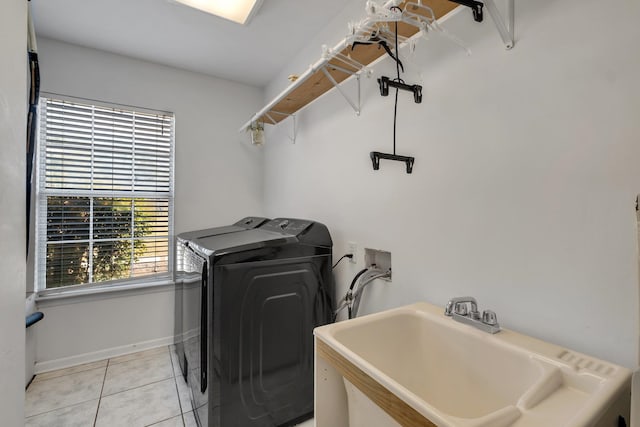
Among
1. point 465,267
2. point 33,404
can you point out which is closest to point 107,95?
point 33,404

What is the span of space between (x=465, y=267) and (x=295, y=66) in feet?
7.48

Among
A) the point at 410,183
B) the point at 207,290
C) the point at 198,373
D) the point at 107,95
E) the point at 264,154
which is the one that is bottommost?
the point at 198,373

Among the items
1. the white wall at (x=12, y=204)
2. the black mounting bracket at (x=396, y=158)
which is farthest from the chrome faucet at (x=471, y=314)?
the white wall at (x=12, y=204)

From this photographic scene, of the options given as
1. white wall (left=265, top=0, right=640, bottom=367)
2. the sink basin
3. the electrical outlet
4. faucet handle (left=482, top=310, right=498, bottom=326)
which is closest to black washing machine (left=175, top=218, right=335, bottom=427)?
the electrical outlet

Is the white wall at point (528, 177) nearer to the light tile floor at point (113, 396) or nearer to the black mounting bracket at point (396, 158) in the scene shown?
→ the black mounting bracket at point (396, 158)

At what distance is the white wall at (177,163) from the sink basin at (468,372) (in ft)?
7.80

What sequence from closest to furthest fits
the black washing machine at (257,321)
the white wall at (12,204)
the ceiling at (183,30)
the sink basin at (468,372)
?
the sink basin at (468,372) < the white wall at (12,204) < the black washing machine at (257,321) < the ceiling at (183,30)

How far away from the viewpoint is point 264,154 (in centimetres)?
332

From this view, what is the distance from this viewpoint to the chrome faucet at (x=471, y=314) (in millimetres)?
1041

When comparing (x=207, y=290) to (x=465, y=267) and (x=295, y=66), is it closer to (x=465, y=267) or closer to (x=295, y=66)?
(x=465, y=267)

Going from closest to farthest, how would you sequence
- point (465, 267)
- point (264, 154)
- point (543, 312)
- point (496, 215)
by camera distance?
point (543, 312) < point (496, 215) < point (465, 267) < point (264, 154)

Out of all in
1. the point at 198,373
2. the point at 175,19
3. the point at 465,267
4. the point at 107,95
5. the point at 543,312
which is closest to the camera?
the point at 543,312

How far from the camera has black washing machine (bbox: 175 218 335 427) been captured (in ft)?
5.07

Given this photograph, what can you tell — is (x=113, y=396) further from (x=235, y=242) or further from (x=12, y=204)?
(x=12, y=204)
